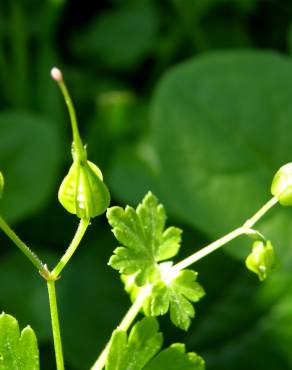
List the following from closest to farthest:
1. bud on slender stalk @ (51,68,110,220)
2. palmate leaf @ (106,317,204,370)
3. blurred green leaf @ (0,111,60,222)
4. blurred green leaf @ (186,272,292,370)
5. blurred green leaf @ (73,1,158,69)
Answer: bud on slender stalk @ (51,68,110,220)
palmate leaf @ (106,317,204,370)
blurred green leaf @ (186,272,292,370)
blurred green leaf @ (0,111,60,222)
blurred green leaf @ (73,1,158,69)

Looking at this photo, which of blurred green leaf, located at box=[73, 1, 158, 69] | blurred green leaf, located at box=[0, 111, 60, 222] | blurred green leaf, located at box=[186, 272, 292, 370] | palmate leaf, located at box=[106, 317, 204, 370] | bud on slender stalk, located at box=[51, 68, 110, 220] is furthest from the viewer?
blurred green leaf, located at box=[73, 1, 158, 69]

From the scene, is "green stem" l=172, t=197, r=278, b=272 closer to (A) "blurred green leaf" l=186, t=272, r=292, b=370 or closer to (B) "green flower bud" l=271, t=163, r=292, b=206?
(B) "green flower bud" l=271, t=163, r=292, b=206

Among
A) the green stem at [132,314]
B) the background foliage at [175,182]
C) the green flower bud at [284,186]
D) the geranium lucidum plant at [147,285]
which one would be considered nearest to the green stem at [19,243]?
the geranium lucidum plant at [147,285]

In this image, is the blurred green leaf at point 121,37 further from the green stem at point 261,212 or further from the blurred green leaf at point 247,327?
the green stem at point 261,212

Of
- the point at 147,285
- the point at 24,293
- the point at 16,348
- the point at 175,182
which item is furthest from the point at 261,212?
the point at 24,293

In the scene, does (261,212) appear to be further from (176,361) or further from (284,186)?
(176,361)

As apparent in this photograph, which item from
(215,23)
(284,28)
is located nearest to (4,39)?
(215,23)

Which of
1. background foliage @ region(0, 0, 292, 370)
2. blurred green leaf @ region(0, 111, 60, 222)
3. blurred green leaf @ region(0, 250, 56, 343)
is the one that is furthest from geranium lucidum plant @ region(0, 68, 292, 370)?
blurred green leaf @ region(0, 111, 60, 222)

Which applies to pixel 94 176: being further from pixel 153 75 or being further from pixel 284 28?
pixel 284 28
